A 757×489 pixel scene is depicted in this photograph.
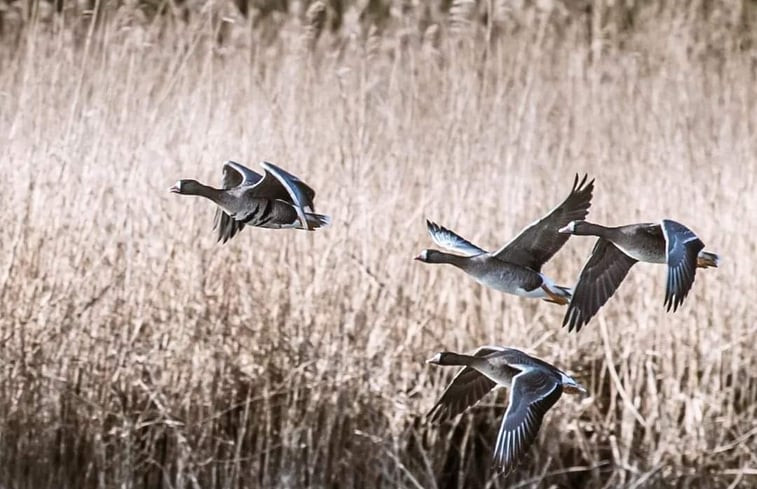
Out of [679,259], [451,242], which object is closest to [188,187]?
[451,242]

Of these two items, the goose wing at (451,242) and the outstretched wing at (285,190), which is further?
the goose wing at (451,242)

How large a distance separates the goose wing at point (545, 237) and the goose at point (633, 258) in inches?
1.9

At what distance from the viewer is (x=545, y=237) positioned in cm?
179

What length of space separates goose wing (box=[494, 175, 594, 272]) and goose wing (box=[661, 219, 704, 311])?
165 millimetres

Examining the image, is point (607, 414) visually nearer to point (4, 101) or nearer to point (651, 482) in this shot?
point (651, 482)

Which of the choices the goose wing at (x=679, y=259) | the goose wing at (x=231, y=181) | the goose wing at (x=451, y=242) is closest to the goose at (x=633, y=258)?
the goose wing at (x=679, y=259)

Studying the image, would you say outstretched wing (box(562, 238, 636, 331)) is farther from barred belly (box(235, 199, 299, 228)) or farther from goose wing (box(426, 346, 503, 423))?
barred belly (box(235, 199, 299, 228))

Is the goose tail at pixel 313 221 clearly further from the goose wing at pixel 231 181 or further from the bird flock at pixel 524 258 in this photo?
the goose wing at pixel 231 181

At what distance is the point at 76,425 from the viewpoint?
11.2ft

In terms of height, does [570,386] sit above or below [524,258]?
below

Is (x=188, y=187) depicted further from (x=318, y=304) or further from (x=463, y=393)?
(x=318, y=304)

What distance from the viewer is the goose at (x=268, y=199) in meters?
1.65

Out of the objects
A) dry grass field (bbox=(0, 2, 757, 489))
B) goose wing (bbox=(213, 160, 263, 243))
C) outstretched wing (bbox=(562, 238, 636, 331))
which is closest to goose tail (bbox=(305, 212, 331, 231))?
goose wing (bbox=(213, 160, 263, 243))

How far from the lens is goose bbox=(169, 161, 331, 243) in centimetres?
165
